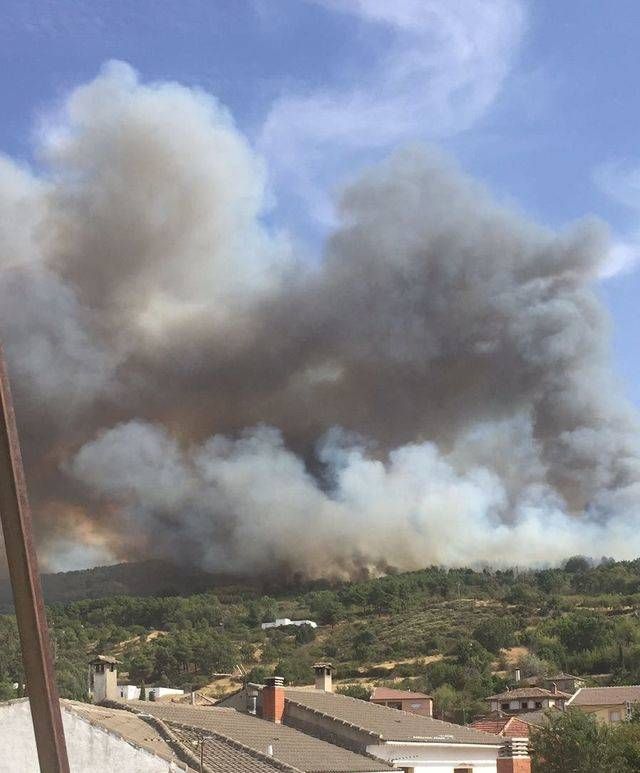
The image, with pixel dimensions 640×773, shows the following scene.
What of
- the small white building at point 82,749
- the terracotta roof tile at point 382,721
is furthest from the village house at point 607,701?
the small white building at point 82,749

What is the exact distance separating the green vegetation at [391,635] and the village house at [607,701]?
5.82m

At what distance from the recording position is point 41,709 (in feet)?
14.2

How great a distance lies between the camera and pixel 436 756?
30.2 metres

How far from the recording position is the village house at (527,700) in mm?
57656

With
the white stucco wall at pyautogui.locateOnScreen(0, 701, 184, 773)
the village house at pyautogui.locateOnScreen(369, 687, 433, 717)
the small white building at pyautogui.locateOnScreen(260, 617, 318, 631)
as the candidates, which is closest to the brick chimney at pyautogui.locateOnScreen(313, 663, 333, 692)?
the village house at pyautogui.locateOnScreen(369, 687, 433, 717)

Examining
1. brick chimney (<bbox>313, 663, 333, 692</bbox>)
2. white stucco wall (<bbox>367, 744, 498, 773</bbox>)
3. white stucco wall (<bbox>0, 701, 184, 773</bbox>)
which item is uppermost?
brick chimney (<bbox>313, 663, 333, 692</bbox>)

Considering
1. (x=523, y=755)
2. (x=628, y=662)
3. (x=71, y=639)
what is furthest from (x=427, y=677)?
(x=523, y=755)

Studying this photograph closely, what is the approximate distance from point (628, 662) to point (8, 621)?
41765 mm

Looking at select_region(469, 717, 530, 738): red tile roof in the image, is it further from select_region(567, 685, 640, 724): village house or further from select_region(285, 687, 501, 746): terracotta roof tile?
select_region(567, 685, 640, 724): village house

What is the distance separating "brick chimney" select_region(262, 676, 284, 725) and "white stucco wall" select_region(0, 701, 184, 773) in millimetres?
13677

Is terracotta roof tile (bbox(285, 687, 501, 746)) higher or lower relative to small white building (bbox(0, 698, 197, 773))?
higher

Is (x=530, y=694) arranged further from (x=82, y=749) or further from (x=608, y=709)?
(x=82, y=749)

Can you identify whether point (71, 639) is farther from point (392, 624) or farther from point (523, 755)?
point (523, 755)

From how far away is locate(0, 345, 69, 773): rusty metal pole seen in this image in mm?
4203
